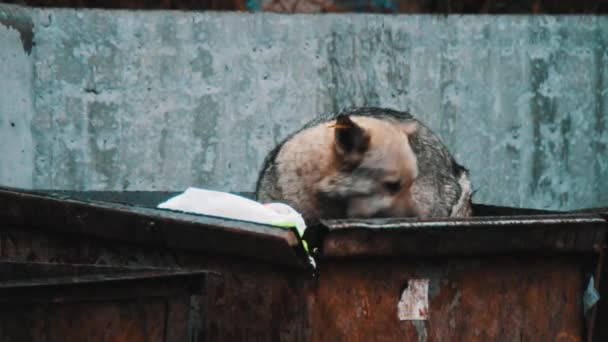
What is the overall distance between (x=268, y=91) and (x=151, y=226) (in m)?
4.38

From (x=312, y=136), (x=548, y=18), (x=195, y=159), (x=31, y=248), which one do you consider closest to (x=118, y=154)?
(x=195, y=159)

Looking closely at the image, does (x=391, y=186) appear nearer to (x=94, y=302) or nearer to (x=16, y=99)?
(x=94, y=302)

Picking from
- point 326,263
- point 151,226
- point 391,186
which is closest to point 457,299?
point 326,263

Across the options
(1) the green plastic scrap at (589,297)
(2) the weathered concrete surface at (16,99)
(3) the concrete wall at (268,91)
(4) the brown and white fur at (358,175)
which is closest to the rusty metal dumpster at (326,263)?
(1) the green plastic scrap at (589,297)

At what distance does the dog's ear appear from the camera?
4891 millimetres

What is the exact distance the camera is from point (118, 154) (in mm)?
7473

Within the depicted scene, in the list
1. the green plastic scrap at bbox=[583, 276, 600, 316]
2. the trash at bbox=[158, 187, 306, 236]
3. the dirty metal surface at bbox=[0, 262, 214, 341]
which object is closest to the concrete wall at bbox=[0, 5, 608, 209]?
the trash at bbox=[158, 187, 306, 236]

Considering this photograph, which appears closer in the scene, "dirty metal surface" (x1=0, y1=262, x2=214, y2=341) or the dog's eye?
"dirty metal surface" (x1=0, y1=262, x2=214, y2=341)

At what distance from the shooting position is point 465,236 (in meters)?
3.58

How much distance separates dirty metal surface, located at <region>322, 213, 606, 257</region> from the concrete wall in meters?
4.04

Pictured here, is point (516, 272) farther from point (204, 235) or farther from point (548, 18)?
point (548, 18)

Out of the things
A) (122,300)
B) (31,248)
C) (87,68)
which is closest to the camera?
(122,300)

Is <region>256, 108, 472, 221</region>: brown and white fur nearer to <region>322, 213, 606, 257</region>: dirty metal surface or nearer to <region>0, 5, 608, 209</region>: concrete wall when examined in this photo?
<region>322, 213, 606, 257</region>: dirty metal surface

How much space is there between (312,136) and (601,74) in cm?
363
